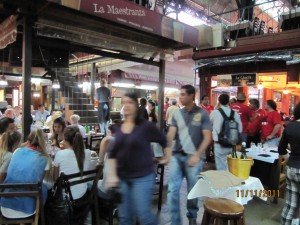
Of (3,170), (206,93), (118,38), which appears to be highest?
(118,38)

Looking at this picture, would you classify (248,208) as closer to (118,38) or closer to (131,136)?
(131,136)

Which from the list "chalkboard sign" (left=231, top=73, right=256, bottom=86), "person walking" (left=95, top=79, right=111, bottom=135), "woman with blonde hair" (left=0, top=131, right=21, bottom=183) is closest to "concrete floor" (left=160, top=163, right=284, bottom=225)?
"woman with blonde hair" (left=0, top=131, right=21, bottom=183)

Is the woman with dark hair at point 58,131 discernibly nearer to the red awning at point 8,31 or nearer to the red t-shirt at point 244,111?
the red awning at point 8,31

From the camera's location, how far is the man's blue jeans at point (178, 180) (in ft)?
10.2

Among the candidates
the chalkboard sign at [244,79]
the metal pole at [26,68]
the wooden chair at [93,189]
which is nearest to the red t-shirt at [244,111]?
the chalkboard sign at [244,79]

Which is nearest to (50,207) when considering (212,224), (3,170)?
(3,170)

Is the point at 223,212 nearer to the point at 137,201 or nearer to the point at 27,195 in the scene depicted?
the point at 137,201

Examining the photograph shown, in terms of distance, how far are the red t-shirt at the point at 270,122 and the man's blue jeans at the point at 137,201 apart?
14.2 feet

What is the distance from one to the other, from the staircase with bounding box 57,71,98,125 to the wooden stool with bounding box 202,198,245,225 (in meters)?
7.80

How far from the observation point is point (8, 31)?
3.99 metres

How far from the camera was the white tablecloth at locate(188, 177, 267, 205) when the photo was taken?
10.1ft

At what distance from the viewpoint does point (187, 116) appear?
322cm

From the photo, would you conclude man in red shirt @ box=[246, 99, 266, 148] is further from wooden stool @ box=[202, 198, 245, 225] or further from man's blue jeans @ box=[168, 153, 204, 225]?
wooden stool @ box=[202, 198, 245, 225]

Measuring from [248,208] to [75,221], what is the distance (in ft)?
9.13
